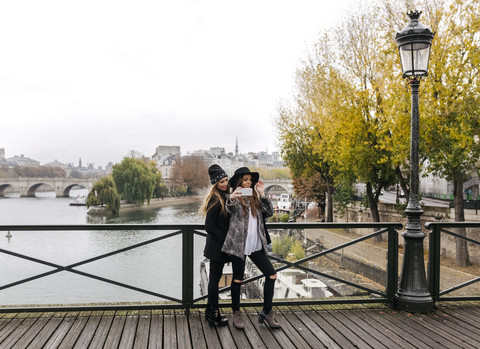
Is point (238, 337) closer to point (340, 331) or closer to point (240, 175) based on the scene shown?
point (340, 331)

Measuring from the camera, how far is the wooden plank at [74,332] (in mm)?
4039

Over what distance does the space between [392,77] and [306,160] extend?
14.7 metres

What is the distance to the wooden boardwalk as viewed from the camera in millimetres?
4090

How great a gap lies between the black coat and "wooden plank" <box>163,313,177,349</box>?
854 millimetres

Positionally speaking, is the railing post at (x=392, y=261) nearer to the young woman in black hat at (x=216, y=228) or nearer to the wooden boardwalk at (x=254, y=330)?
the wooden boardwalk at (x=254, y=330)

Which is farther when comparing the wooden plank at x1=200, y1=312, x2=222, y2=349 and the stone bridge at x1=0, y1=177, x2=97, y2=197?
the stone bridge at x1=0, y1=177, x2=97, y2=197

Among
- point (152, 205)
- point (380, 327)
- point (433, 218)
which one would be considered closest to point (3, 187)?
point (152, 205)

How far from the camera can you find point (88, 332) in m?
4.34

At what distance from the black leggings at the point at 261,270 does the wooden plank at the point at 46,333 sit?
191cm

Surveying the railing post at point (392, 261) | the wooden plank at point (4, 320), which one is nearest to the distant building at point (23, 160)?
the wooden plank at point (4, 320)

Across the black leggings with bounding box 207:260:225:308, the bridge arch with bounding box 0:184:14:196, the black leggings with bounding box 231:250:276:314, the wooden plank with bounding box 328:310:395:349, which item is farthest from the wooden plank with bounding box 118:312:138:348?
the bridge arch with bounding box 0:184:14:196

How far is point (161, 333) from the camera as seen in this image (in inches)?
170

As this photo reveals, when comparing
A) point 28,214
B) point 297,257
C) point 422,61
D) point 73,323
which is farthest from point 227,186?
point 28,214

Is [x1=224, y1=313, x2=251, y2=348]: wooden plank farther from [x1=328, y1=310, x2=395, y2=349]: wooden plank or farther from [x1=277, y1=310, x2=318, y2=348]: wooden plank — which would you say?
[x1=328, y1=310, x2=395, y2=349]: wooden plank
